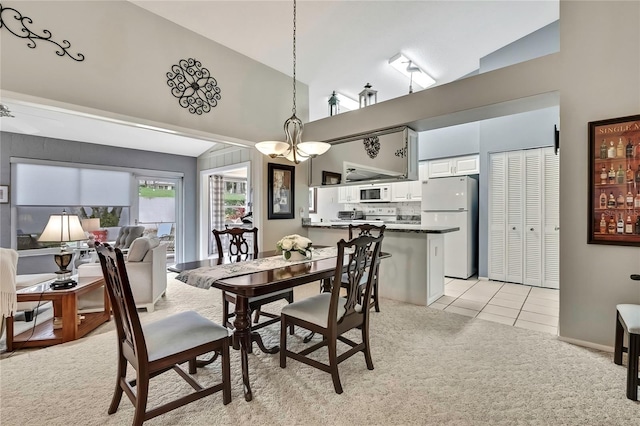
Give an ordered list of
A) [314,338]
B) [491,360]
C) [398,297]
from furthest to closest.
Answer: [398,297] → [314,338] → [491,360]

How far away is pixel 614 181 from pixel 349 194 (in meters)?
4.95

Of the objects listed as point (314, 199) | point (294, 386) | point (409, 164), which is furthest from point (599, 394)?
point (314, 199)

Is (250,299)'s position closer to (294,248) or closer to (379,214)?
(294,248)

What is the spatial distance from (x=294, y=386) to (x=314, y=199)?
6.03 metres

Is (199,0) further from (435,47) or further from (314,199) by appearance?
(314,199)

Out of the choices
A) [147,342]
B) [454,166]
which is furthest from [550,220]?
[147,342]

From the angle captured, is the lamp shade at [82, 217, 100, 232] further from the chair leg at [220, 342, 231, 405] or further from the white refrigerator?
the white refrigerator

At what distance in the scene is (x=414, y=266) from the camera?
3.69 metres

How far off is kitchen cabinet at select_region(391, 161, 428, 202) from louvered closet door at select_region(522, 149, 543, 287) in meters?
1.74

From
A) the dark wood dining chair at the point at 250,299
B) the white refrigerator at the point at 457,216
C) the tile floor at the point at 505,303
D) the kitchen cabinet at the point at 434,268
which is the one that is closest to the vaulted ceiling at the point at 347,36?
the white refrigerator at the point at 457,216

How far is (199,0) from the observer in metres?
2.96

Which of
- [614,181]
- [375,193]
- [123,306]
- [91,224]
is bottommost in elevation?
[123,306]

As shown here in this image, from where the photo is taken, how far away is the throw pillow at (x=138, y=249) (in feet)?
11.0

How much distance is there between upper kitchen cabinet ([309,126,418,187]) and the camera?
3899 mm
